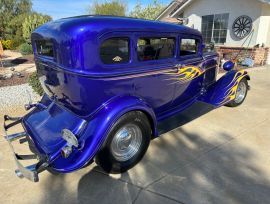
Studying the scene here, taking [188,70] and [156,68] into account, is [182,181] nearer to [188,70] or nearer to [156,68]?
[156,68]

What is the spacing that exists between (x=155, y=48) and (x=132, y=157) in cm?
165

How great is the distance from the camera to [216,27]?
43.2 ft

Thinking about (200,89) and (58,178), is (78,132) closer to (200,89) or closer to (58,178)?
(58,178)

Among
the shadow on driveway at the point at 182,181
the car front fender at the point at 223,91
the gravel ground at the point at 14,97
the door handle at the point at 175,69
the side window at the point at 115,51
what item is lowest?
the shadow on driveway at the point at 182,181

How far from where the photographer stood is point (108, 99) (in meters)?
2.75

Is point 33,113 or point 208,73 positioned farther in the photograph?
point 208,73

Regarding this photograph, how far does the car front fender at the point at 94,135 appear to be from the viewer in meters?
2.51

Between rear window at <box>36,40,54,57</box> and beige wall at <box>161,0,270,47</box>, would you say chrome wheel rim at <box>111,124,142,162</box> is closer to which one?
rear window at <box>36,40,54,57</box>

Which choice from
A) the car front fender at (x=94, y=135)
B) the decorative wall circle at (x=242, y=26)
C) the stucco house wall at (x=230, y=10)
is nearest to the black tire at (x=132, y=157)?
the car front fender at (x=94, y=135)

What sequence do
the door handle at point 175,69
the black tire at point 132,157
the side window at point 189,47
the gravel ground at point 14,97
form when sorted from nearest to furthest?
the black tire at point 132,157, the door handle at point 175,69, the side window at point 189,47, the gravel ground at point 14,97

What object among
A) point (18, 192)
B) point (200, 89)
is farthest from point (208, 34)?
point (18, 192)

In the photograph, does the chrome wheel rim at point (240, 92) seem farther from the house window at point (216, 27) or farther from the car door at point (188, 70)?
the house window at point (216, 27)

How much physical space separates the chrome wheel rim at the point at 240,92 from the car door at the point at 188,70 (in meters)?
1.27

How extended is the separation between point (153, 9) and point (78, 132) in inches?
A: 1197
